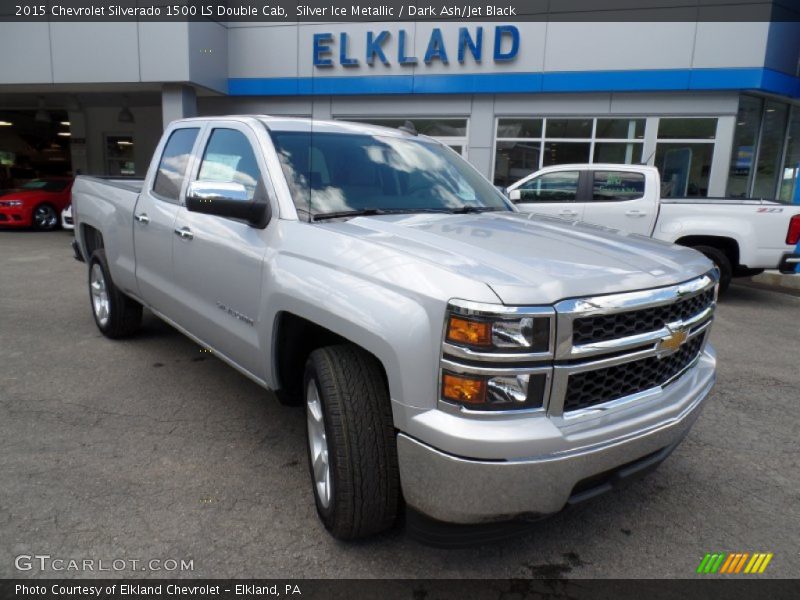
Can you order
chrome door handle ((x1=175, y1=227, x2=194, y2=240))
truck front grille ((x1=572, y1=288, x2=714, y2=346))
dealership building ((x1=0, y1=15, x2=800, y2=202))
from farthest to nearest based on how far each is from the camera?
dealership building ((x1=0, y1=15, x2=800, y2=202)) → chrome door handle ((x1=175, y1=227, x2=194, y2=240)) → truck front grille ((x1=572, y1=288, x2=714, y2=346))

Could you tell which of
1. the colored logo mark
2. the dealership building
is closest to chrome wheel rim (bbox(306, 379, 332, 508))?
the colored logo mark

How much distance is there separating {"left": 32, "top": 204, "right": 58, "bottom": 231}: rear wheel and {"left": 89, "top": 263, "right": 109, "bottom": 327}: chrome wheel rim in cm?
1124

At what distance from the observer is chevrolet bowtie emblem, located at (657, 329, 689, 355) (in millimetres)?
2301

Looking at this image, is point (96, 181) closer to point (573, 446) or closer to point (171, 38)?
point (573, 446)

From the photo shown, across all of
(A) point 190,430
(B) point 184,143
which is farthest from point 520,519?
(B) point 184,143

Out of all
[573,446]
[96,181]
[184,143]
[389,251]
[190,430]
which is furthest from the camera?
[96,181]

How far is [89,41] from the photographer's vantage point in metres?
14.7

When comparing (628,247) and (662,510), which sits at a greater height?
(628,247)

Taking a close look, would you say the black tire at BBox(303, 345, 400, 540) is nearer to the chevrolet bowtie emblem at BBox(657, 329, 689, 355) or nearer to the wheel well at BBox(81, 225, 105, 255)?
the chevrolet bowtie emblem at BBox(657, 329, 689, 355)

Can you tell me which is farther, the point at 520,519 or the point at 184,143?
the point at 184,143

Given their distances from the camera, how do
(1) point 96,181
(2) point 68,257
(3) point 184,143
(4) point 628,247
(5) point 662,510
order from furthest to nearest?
1. (2) point 68,257
2. (1) point 96,181
3. (3) point 184,143
4. (5) point 662,510
5. (4) point 628,247

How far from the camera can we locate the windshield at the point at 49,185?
15391 mm

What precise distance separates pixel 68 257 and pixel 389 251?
10.2 metres

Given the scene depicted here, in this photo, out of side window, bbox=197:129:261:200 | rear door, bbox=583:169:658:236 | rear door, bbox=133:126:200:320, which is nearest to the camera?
side window, bbox=197:129:261:200
